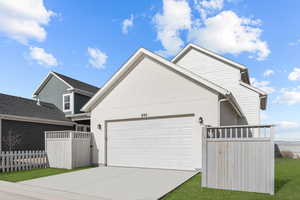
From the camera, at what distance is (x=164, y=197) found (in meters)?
5.19

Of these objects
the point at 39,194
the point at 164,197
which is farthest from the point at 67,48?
the point at 164,197

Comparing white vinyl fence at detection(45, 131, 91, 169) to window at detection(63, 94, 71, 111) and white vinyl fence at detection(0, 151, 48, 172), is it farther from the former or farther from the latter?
window at detection(63, 94, 71, 111)

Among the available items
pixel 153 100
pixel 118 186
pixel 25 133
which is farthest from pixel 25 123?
pixel 118 186

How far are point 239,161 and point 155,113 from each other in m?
4.86

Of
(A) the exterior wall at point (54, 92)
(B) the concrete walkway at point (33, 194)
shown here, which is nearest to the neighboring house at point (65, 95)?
(A) the exterior wall at point (54, 92)

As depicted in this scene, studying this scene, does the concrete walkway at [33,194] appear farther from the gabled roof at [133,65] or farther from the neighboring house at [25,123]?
the neighboring house at [25,123]

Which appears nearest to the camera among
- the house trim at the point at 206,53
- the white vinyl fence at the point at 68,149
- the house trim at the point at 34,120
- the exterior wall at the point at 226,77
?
the white vinyl fence at the point at 68,149

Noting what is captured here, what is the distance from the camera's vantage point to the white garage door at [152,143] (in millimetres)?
9195

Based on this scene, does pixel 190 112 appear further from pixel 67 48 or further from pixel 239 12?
pixel 67 48

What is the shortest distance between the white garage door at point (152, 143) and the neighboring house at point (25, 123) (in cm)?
729

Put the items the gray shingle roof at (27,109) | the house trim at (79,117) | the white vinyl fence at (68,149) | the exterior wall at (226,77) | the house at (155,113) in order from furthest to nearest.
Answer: the house trim at (79,117), the gray shingle roof at (27,109), the exterior wall at (226,77), the white vinyl fence at (68,149), the house at (155,113)

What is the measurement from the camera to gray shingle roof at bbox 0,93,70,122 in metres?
14.5

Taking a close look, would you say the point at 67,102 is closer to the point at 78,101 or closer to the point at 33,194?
the point at 78,101

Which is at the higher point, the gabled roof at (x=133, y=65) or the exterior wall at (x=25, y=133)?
the gabled roof at (x=133, y=65)
